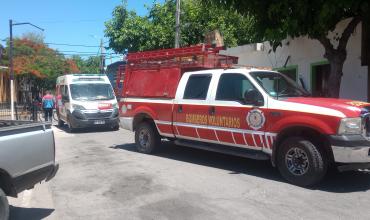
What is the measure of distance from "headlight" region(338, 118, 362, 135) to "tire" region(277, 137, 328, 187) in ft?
1.83

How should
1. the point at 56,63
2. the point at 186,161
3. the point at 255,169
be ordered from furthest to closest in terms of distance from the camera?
1. the point at 56,63
2. the point at 186,161
3. the point at 255,169

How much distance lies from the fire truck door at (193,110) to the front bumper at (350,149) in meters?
2.94

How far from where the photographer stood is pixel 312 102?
24.5 feet

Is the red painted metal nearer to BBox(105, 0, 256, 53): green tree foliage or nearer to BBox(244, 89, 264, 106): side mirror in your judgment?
BBox(244, 89, 264, 106): side mirror

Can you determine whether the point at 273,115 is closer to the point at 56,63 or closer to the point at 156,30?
the point at 156,30

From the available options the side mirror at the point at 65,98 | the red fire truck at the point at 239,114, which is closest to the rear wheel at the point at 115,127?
the side mirror at the point at 65,98

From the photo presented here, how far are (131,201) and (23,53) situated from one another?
36.1m

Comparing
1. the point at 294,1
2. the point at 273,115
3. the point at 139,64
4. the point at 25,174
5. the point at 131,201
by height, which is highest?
the point at 294,1

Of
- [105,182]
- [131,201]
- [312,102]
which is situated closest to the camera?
[131,201]

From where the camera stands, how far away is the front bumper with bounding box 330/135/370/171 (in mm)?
6895

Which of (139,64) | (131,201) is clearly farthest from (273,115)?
(139,64)

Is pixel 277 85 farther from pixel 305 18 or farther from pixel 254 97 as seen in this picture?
pixel 305 18

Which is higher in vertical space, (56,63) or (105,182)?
(56,63)

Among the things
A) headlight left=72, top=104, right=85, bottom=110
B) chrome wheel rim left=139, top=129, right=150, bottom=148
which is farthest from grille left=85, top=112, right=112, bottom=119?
chrome wheel rim left=139, top=129, right=150, bottom=148
